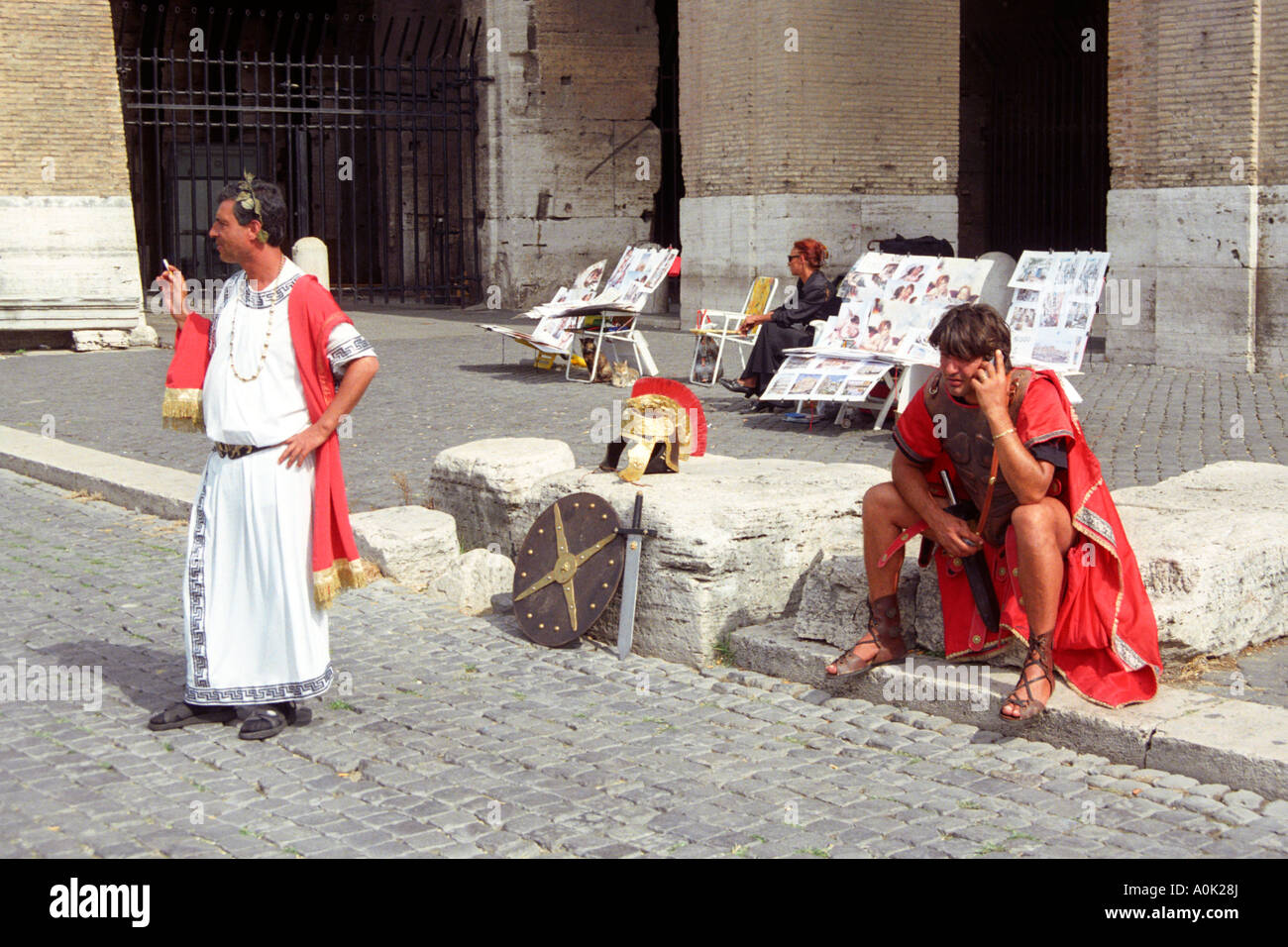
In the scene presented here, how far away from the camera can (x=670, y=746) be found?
420 centimetres

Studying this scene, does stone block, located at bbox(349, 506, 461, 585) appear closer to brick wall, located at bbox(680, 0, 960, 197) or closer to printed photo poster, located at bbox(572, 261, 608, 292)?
printed photo poster, located at bbox(572, 261, 608, 292)

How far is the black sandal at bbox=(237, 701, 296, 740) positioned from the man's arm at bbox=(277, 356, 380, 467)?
716 millimetres

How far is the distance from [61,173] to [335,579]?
12.1 m

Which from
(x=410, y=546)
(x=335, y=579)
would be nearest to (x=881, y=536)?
(x=335, y=579)

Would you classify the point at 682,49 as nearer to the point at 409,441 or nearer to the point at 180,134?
the point at 409,441

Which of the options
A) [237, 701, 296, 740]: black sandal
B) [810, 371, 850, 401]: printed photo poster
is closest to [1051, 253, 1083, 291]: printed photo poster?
[810, 371, 850, 401]: printed photo poster

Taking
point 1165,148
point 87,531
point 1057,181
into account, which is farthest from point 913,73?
point 87,531

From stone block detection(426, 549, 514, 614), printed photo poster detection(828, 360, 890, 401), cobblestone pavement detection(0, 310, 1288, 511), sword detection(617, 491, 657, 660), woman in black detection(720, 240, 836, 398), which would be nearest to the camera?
sword detection(617, 491, 657, 660)

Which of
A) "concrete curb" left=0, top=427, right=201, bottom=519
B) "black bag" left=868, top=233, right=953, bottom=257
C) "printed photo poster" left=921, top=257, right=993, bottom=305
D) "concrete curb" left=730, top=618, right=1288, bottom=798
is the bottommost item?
"concrete curb" left=730, top=618, right=1288, bottom=798

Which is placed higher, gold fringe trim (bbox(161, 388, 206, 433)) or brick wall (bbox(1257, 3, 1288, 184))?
brick wall (bbox(1257, 3, 1288, 184))

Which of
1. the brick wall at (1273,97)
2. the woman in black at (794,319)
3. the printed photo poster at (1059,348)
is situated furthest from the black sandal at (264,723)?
the brick wall at (1273,97)

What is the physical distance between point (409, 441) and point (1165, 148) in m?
6.96

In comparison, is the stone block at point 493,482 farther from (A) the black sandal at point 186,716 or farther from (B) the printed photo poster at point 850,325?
(B) the printed photo poster at point 850,325

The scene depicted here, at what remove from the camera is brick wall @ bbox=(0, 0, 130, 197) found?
577 inches
